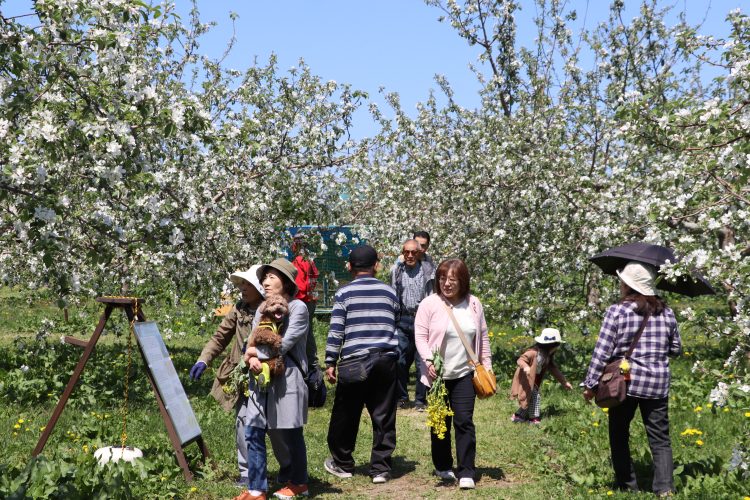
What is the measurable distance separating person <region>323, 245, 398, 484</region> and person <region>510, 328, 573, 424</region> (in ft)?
8.08

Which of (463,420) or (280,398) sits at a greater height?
(280,398)

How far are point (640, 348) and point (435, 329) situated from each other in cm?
164

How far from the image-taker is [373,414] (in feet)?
25.2

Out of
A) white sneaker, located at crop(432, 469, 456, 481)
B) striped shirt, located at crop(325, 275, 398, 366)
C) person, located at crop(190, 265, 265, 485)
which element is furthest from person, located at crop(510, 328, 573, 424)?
person, located at crop(190, 265, 265, 485)

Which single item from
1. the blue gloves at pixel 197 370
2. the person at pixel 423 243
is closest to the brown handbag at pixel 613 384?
the blue gloves at pixel 197 370

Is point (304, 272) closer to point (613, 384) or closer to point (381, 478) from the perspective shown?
point (381, 478)

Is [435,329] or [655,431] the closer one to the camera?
[655,431]

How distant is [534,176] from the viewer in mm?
12102

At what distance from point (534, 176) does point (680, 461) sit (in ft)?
18.0

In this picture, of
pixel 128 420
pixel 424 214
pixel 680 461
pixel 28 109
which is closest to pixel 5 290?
pixel 424 214

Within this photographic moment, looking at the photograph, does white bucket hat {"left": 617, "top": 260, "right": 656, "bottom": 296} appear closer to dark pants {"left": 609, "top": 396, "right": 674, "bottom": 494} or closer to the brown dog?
dark pants {"left": 609, "top": 396, "right": 674, "bottom": 494}

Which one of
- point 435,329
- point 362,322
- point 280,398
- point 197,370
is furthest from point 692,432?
point 197,370

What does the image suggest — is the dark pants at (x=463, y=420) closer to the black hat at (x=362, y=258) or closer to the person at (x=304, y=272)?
the black hat at (x=362, y=258)

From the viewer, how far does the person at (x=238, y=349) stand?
22.1ft
